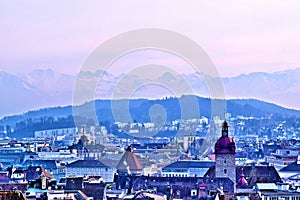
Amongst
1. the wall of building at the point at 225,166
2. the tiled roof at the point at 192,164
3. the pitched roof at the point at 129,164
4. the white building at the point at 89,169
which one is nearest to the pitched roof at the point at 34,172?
the pitched roof at the point at 129,164

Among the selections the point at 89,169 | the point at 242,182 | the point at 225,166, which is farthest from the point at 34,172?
the point at 89,169

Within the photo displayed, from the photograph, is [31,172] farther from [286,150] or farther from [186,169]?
[286,150]

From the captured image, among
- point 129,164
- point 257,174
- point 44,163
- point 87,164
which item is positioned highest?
point 44,163

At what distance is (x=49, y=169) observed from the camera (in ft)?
397

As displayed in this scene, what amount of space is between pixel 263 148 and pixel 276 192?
304 feet

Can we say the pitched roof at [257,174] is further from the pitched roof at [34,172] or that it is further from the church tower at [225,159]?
the pitched roof at [34,172]

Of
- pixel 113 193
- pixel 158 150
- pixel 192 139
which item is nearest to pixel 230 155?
pixel 113 193

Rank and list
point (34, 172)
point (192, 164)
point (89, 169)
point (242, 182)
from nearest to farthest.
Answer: point (242, 182)
point (34, 172)
point (192, 164)
point (89, 169)

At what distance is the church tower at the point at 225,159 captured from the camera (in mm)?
84938

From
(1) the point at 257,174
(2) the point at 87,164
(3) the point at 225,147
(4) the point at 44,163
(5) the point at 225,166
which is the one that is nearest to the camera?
(5) the point at 225,166

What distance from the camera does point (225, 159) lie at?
86.3m

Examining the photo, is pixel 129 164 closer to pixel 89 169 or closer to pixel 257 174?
pixel 89 169

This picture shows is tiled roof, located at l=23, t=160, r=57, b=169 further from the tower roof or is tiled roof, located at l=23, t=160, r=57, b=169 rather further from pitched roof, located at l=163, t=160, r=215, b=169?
pitched roof, located at l=163, t=160, r=215, b=169

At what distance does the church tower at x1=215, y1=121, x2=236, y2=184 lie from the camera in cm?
8494
